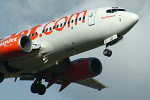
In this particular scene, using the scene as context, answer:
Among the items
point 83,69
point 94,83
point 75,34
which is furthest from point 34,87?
point 75,34

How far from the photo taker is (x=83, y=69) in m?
49.6

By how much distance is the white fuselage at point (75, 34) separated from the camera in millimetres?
42281

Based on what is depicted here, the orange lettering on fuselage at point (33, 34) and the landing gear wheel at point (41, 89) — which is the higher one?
the orange lettering on fuselage at point (33, 34)

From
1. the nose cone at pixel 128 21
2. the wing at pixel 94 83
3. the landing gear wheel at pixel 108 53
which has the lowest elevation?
the landing gear wheel at pixel 108 53

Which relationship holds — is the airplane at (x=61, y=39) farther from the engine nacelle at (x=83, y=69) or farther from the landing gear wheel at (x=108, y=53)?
the engine nacelle at (x=83, y=69)

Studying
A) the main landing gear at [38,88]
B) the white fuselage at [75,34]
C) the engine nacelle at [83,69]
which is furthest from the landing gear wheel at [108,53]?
the main landing gear at [38,88]

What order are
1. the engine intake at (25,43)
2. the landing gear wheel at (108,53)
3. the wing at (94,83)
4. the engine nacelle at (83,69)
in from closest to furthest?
the landing gear wheel at (108,53), the engine intake at (25,43), the engine nacelle at (83,69), the wing at (94,83)

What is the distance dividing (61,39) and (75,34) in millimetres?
1421

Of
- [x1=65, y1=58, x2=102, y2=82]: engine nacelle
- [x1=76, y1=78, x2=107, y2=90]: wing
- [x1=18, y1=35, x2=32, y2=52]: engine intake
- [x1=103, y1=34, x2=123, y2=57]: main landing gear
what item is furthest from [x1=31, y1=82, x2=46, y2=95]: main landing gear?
[x1=103, y1=34, x2=123, y2=57]: main landing gear

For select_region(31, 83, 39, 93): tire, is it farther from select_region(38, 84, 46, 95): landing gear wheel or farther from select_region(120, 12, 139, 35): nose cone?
select_region(120, 12, 139, 35): nose cone

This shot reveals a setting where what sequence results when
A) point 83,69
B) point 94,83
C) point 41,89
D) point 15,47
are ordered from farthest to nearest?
1. point 94,83
2. point 41,89
3. point 83,69
4. point 15,47

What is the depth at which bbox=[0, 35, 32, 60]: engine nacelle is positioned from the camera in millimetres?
42688

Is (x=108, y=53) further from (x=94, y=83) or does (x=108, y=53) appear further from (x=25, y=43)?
(x=94, y=83)

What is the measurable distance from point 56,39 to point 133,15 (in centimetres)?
725
